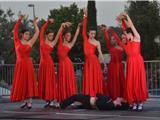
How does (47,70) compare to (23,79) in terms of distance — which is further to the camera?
(47,70)

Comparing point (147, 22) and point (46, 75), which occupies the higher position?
point (147, 22)

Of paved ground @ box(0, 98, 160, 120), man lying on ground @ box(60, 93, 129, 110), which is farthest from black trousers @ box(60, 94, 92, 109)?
paved ground @ box(0, 98, 160, 120)

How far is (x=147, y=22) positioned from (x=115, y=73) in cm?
2387

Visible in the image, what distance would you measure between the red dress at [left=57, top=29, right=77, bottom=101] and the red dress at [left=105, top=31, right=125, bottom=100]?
1006 millimetres

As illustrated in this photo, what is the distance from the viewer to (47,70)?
13602 millimetres

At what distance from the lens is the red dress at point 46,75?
1353cm

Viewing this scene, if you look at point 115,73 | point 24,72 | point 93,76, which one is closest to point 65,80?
point 93,76

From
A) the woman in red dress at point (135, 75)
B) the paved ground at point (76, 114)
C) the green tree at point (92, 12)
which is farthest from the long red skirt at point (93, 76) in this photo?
the green tree at point (92, 12)

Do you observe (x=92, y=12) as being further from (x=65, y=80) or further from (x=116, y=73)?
(x=116, y=73)

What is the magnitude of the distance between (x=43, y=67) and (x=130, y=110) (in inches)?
96.7

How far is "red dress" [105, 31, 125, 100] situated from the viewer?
43.1ft

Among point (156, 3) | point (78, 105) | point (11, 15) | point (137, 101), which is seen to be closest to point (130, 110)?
point (137, 101)

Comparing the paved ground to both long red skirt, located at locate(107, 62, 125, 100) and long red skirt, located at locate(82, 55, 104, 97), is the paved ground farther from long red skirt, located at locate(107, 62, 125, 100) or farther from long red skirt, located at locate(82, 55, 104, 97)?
long red skirt, located at locate(107, 62, 125, 100)

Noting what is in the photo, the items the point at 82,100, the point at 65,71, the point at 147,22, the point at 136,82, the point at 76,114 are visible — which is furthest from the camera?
the point at 147,22
